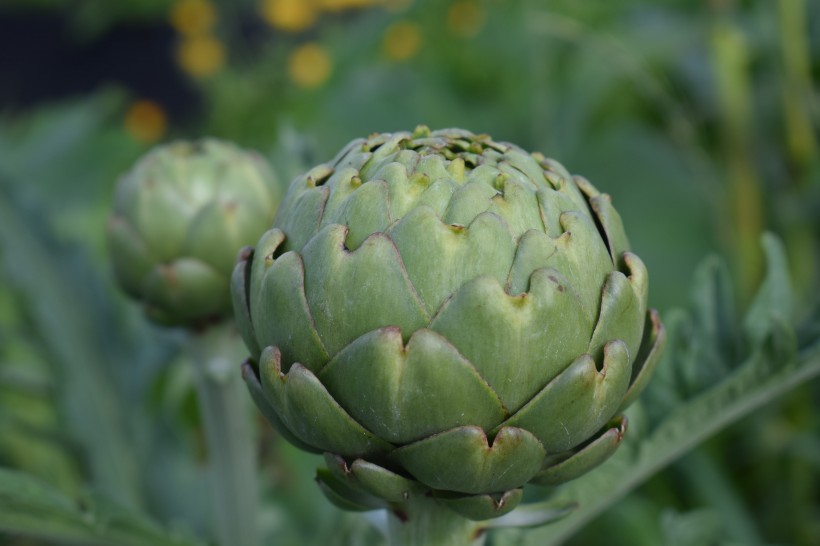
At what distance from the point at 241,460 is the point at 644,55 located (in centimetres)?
119

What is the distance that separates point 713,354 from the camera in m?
0.79

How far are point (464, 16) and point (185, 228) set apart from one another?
1491 millimetres

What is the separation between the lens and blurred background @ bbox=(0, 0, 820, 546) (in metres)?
1.14

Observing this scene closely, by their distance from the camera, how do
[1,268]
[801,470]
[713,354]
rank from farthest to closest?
1. [801,470]
2. [1,268]
3. [713,354]

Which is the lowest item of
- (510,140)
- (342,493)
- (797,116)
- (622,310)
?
(510,140)

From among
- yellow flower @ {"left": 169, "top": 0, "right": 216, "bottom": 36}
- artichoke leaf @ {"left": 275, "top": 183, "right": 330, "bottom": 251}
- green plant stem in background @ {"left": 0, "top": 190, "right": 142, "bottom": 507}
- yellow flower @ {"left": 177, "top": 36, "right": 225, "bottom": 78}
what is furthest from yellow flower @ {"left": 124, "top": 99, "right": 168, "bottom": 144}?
artichoke leaf @ {"left": 275, "top": 183, "right": 330, "bottom": 251}

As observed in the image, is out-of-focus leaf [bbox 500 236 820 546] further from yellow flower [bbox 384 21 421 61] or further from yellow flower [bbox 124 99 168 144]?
yellow flower [bbox 124 99 168 144]

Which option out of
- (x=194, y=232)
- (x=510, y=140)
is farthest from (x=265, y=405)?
(x=510, y=140)

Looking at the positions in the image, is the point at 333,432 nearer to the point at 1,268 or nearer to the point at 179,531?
the point at 179,531

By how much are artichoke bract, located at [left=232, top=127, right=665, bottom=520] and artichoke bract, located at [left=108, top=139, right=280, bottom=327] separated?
0.79 feet

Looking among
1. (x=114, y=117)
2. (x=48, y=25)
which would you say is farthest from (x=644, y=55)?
(x=48, y=25)

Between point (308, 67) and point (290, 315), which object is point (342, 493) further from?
point (308, 67)

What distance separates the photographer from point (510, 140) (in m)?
1.71

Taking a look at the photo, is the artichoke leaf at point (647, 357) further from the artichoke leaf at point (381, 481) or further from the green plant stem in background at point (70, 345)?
the green plant stem in background at point (70, 345)
